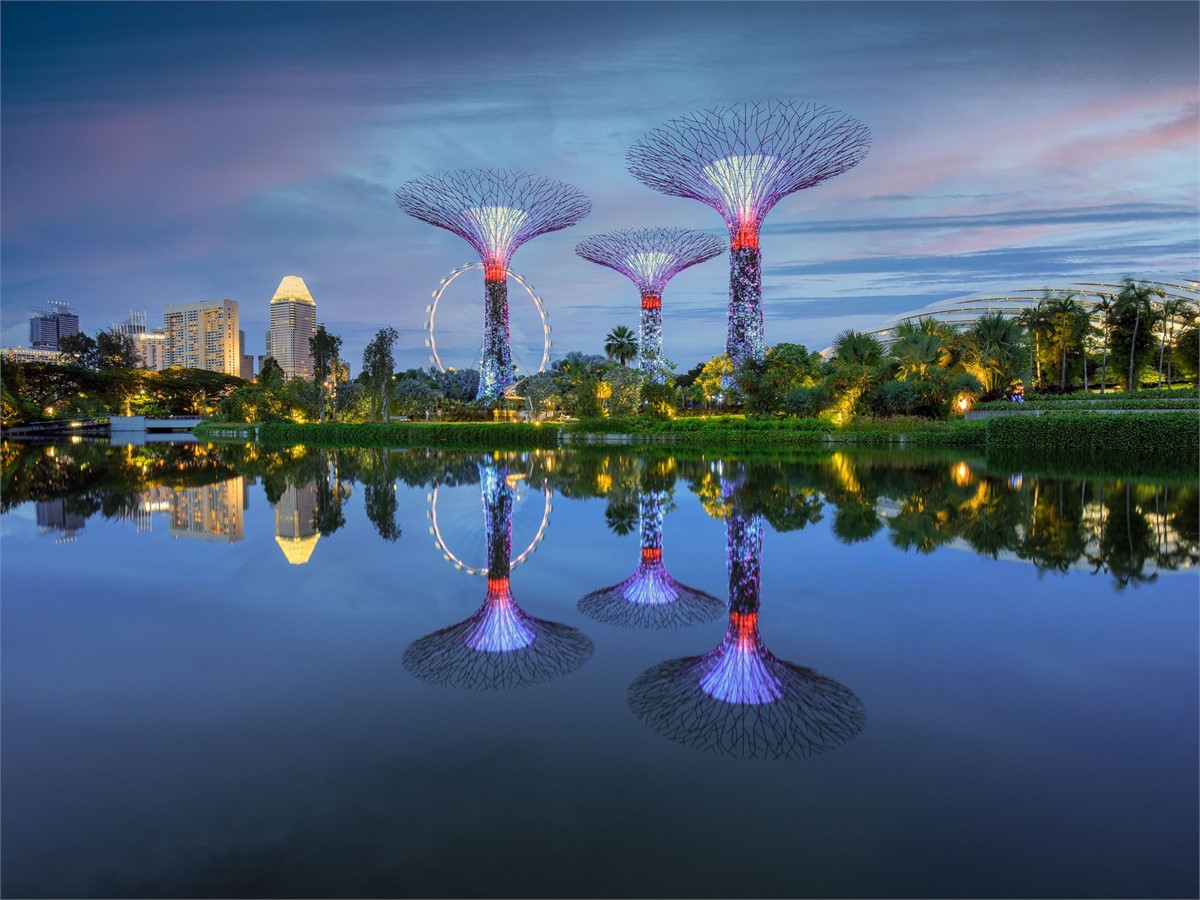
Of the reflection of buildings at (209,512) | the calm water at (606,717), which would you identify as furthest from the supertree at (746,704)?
the reflection of buildings at (209,512)

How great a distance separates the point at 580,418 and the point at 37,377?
50.7m

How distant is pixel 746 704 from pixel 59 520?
1135cm

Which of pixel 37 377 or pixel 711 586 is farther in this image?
pixel 37 377

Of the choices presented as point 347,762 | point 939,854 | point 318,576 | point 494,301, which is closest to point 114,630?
point 318,576

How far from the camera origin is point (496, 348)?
1763 inches

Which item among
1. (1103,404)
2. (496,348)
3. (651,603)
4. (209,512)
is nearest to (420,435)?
(496,348)

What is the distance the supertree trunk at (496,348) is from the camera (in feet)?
142

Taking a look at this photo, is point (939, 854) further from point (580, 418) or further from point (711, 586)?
point (580, 418)

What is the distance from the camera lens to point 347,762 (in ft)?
11.2

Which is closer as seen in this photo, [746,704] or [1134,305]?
[746,704]

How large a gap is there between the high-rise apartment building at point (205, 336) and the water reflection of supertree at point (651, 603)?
168693 mm

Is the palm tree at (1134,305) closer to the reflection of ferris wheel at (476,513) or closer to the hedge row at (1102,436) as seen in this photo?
the hedge row at (1102,436)

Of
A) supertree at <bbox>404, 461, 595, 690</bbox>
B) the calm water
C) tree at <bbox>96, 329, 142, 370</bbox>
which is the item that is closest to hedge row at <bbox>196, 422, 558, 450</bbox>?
the calm water

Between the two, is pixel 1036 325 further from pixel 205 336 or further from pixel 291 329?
pixel 205 336
